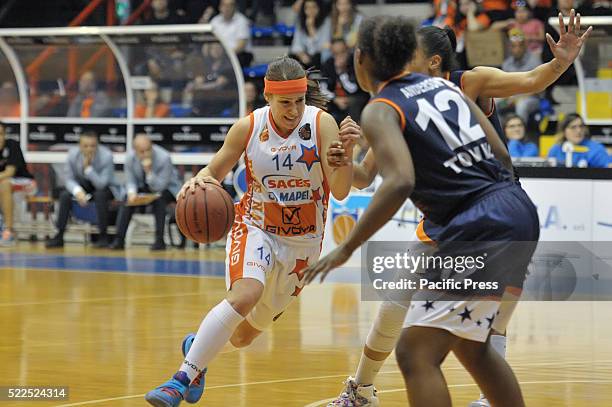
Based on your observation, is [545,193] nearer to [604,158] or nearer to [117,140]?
[604,158]

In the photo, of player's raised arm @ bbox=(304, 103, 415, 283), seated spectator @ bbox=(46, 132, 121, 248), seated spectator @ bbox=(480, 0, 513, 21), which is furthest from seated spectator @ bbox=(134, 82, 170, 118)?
player's raised arm @ bbox=(304, 103, 415, 283)

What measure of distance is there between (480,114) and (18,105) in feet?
47.4

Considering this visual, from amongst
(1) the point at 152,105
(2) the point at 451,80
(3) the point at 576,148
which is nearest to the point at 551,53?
(3) the point at 576,148

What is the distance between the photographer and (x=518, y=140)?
44.2 ft

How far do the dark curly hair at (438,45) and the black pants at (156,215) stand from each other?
1016 centimetres

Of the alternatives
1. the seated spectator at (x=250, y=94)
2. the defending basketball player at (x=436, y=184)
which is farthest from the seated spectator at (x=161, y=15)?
the defending basketball player at (x=436, y=184)

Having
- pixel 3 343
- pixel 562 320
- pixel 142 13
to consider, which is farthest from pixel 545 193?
pixel 142 13

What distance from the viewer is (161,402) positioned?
5352 millimetres

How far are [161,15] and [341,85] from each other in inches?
133

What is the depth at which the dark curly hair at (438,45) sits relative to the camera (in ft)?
18.6

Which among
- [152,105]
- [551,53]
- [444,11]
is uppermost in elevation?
[444,11]

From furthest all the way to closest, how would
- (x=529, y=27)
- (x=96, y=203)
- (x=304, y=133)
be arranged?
(x=96, y=203) → (x=529, y=27) → (x=304, y=133)

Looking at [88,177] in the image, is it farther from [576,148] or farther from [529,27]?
[576,148]

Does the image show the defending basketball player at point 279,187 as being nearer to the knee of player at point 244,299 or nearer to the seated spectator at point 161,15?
the knee of player at point 244,299
